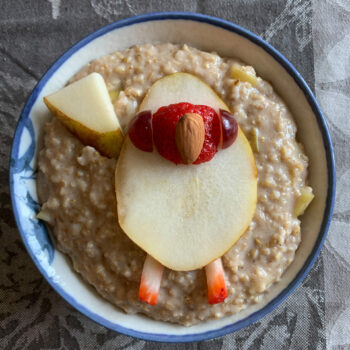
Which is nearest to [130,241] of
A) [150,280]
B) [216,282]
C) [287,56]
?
[150,280]

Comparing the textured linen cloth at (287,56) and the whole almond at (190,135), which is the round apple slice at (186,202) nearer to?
the whole almond at (190,135)

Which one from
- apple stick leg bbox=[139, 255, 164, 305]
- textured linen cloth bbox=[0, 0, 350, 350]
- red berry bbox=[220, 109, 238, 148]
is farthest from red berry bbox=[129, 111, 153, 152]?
textured linen cloth bbox=[0, 0, 350, 350]

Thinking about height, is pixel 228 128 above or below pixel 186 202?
above

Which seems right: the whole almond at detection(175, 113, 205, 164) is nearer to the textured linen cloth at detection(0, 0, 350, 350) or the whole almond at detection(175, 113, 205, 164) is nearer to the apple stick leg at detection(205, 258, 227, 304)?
the apple stick leg at detection(205, 258, 227, 304)

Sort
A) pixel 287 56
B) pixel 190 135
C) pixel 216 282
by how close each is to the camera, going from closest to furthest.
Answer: pixel 190 135 → pixel 216 282 → pixel 287 56

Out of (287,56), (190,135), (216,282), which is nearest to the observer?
(190,135)

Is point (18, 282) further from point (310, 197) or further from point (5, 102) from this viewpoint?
point (310, 197)

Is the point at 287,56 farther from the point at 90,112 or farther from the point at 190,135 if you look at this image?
the point at 90,112
